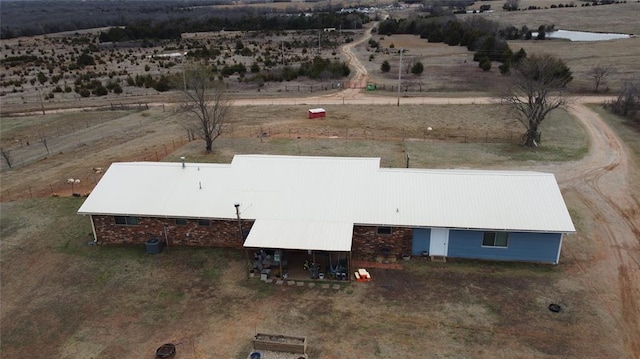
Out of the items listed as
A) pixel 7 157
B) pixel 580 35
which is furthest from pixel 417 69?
pixel 580 35

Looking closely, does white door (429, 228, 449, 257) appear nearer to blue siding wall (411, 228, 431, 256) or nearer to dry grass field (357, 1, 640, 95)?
blue siding wall (411, 228, 431, 256)

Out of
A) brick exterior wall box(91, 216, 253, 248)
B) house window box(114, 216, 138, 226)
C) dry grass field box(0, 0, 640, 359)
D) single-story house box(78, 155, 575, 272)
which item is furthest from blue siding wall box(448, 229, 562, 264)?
house window box(114, 216, 138, 226)

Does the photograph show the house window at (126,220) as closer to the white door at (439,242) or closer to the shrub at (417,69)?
the white door at (439,242)

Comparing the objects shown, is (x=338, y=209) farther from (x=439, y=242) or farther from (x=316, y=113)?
(x=316, y=113)


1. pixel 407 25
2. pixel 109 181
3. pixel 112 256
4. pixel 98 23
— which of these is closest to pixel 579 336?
pixel 112 256

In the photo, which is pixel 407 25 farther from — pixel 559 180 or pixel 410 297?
pixel 410 297

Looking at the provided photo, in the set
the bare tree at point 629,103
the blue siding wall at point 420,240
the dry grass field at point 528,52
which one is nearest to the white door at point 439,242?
the blue siding wall at point 420,240
